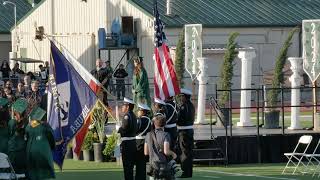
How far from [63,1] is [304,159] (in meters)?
32.4

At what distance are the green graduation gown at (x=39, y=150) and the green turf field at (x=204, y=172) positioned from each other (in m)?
5.34

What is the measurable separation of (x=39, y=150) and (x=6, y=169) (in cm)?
58

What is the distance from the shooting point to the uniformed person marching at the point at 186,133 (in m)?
20.8

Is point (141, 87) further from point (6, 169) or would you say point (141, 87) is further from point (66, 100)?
point (6, 169)

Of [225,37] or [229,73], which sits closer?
[229,73]

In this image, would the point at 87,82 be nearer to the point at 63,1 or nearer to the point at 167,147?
the point at 167,147

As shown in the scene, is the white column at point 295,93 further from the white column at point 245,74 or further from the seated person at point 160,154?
the seated person at point 160,154

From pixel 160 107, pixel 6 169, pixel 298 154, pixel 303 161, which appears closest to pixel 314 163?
pixel 303 161

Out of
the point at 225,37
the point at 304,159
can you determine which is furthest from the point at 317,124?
the point at 225,37

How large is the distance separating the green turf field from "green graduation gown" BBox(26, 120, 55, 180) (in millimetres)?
5338

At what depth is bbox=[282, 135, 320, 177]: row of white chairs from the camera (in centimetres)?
2230

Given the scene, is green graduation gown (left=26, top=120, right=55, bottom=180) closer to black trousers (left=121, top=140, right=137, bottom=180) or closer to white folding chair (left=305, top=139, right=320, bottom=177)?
black trousers (left=121, top=140, right=137, bottom=180)

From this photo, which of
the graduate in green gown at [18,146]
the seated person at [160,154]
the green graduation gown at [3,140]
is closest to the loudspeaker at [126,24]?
the green graduation gown at [3,140]

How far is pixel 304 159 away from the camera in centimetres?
2512
